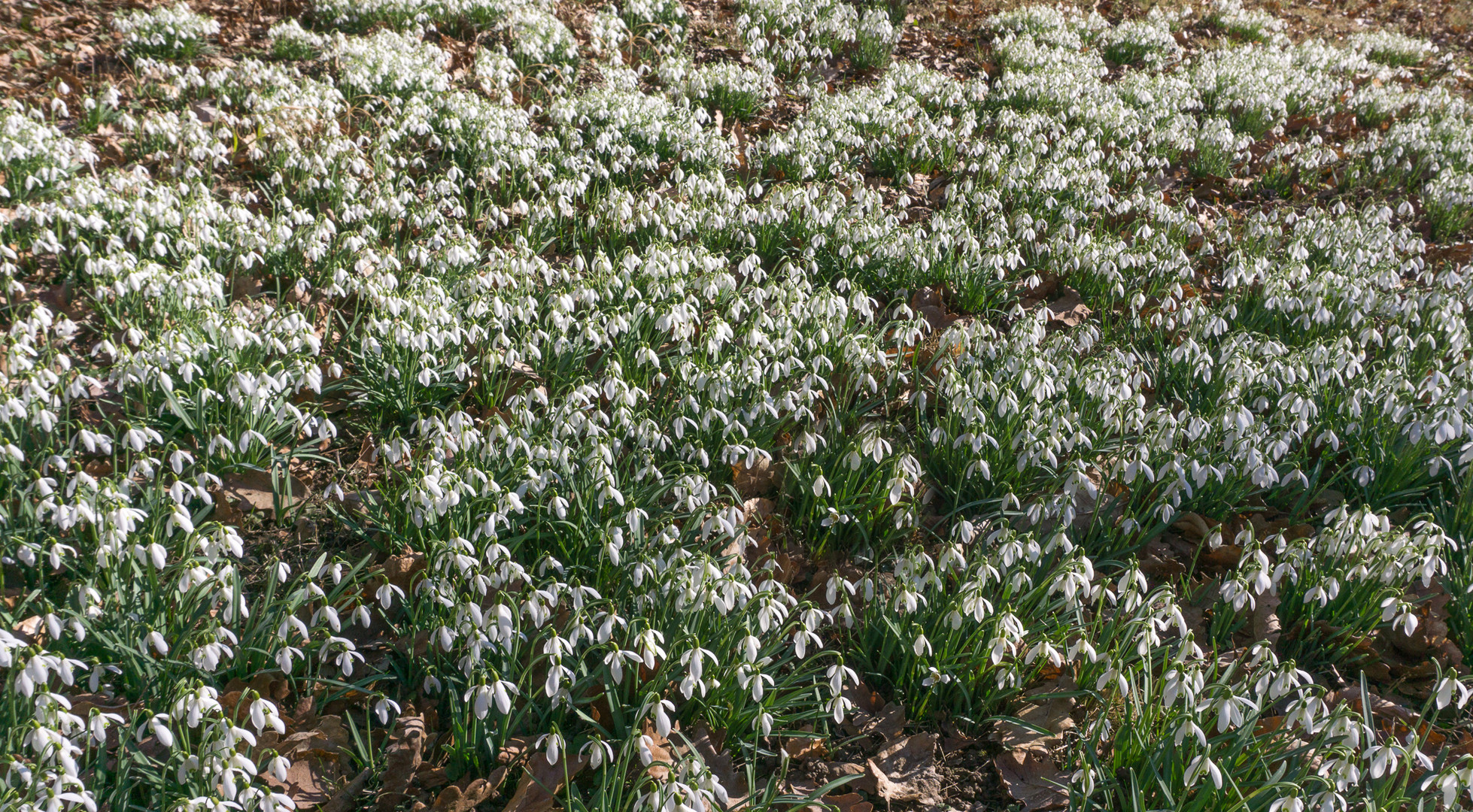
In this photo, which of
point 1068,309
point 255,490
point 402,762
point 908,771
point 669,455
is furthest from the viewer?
point 1068,309

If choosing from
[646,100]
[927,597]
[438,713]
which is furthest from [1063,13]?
[438,713]

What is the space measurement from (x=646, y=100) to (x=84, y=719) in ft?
17.1

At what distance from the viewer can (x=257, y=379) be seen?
2.85 metres

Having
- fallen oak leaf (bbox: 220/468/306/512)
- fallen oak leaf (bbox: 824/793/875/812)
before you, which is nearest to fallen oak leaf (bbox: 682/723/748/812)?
fallen oak leaf (bbox: 824/793/875/812)

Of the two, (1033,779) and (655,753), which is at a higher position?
(655,753)

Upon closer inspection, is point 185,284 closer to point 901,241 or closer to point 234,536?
point 234,536

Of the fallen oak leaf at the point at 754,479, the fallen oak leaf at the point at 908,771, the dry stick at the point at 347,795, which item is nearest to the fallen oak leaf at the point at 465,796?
the dry stick at the point at 347,795

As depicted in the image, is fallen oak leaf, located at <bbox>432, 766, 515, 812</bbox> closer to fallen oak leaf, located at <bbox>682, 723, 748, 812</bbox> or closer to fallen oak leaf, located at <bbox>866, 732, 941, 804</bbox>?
fallen oak leaf, located at <bbox>682, 723, 748, 812</bbox>

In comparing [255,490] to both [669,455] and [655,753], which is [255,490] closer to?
[669,455]

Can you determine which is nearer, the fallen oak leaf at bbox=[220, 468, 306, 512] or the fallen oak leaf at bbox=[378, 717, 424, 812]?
the fallen oak leaf at bbox=[378, 717, 424, 812]

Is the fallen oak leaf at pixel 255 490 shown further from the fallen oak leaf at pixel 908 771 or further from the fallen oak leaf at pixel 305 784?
the fallen oak leaf at pixel 908 771

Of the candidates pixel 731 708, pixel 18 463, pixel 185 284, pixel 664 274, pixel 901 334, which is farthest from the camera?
pixel 664 274

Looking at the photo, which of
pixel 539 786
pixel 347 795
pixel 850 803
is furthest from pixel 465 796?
pixel 850 803

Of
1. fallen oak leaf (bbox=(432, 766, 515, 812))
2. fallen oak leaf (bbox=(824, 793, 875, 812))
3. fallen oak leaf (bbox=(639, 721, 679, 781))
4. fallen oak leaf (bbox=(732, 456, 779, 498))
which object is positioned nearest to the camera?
fallen oak leaf (bbox=(639, 721, 679, 781))
